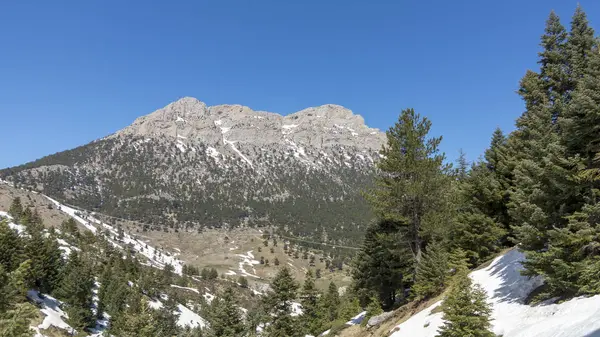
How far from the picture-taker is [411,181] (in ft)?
74.2

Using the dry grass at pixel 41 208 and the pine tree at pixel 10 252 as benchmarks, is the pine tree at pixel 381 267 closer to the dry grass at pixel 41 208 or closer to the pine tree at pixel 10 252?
the pine tree at pixel 10 252

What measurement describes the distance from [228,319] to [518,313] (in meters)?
23.3

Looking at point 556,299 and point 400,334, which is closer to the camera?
point 556,299

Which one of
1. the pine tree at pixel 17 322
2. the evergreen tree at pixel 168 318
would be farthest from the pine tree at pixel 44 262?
A: the pine tree at pixel 17 322

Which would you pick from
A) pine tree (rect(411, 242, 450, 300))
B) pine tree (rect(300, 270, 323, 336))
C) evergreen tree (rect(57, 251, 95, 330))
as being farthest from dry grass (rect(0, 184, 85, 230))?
pine tree (rect(411, 242, 450, 300))

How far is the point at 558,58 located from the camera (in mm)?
25828

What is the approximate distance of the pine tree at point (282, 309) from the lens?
33500 millimetres

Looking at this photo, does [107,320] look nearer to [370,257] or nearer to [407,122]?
[370,257]

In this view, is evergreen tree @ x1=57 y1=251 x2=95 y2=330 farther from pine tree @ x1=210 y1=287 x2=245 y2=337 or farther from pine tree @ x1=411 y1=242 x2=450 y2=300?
pine tree @ x1=411 y1=242 x2=450 y2=300

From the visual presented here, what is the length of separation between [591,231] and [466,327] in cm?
466

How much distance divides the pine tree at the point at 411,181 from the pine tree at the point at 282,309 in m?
15.4

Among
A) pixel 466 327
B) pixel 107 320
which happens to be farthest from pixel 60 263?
pixel 466 327

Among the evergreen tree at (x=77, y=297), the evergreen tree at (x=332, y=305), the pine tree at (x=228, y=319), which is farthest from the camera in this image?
the evergreen tree at (x=332, y=305)

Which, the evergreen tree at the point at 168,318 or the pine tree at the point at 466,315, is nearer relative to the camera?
the pine tree at the point at 466,315
